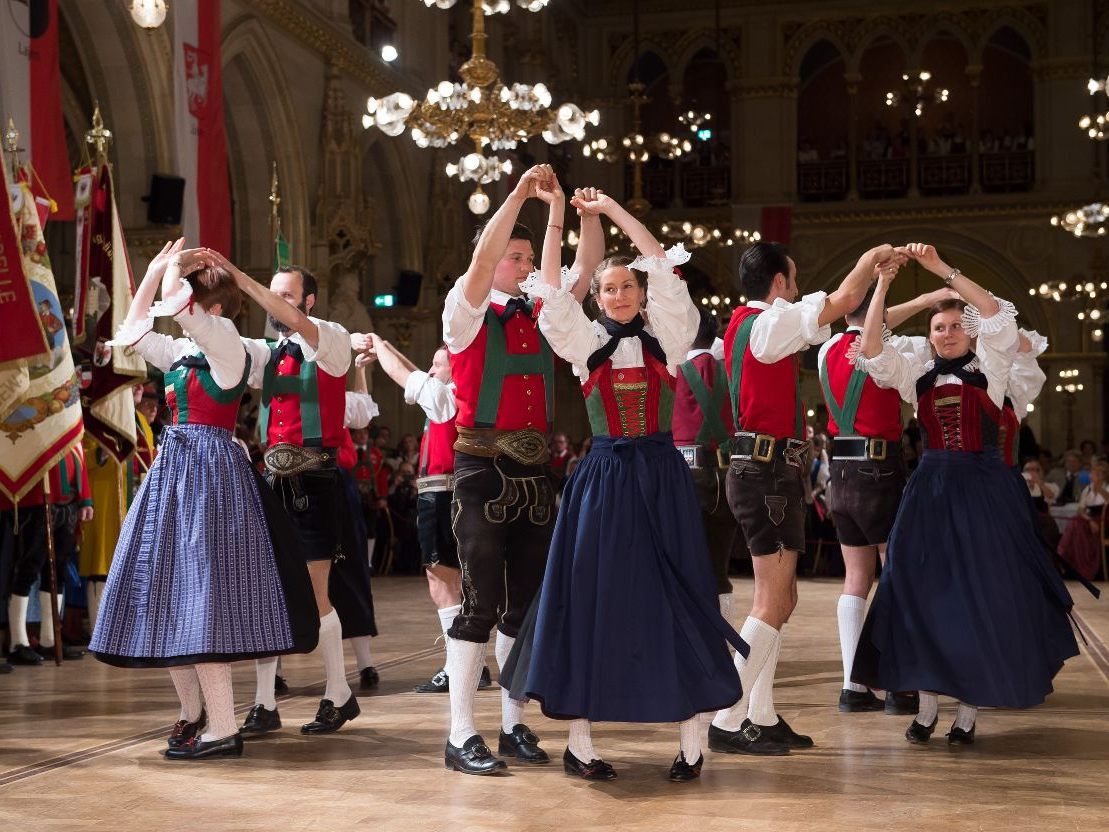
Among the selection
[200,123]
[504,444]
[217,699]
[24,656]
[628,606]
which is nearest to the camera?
[628,606]

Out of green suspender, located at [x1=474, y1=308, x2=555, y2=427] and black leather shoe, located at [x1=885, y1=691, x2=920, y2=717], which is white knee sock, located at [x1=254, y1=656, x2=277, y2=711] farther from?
black leather shoe, located at [x1=885, y1=691, x2=920, y2=717]

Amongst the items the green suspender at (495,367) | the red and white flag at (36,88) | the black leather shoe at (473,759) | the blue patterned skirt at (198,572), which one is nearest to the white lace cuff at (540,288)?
the green suspender at (495,367)

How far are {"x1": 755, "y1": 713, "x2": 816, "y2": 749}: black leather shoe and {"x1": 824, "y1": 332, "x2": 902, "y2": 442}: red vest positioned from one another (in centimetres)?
128

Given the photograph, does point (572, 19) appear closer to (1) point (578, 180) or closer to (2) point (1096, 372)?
(1) point (578, 180)

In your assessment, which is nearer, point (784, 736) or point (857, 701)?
point (784, 736)

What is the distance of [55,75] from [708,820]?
25.6 feet

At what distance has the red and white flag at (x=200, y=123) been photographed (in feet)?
37.5

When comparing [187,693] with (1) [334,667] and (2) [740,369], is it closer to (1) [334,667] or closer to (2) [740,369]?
(1) [334,667]

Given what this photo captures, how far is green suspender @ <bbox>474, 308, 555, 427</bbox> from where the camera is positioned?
4.29 metres

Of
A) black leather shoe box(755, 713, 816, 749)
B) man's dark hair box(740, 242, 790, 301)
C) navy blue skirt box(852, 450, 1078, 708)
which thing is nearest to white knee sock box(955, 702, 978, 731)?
navy blue skirt box(852, 450, 1078, 708)

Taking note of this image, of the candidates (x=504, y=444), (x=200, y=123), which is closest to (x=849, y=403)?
(x=504, y=444)

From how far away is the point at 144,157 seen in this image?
11.6m

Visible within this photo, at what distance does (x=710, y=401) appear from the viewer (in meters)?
5.77

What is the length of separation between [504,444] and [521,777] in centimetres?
97
